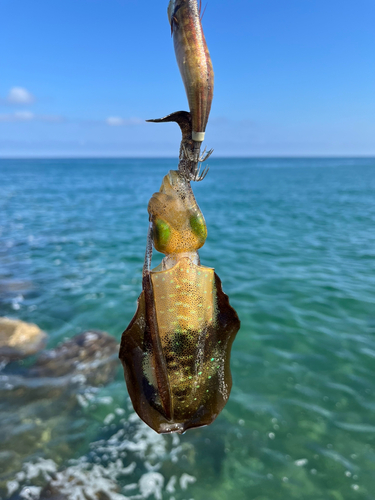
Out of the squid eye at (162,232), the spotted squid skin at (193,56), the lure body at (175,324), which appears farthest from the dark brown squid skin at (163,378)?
the spotted squid skin at (193,56)

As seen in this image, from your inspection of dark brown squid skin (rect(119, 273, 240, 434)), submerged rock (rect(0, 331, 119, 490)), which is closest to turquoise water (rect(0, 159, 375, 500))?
submerged rock (rect(0, 331, 119, 490))

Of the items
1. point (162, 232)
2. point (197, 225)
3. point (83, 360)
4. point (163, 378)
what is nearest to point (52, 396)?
point (83, 360)

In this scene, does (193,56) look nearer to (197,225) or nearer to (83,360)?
(197,225)

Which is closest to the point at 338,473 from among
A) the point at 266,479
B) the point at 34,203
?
the point at 266,479

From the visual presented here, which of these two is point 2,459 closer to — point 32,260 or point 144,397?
point 144,397

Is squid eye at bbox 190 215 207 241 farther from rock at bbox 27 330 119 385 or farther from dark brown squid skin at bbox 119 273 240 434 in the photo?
rock at bbox 27 330 119 385

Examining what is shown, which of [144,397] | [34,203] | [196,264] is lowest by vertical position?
[34,203]
